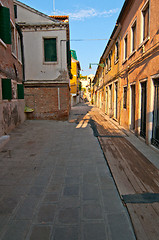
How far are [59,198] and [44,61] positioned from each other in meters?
10.3

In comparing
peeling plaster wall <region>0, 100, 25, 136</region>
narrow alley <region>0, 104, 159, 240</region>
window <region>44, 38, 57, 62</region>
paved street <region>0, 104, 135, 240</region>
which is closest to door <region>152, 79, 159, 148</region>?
narrow alley <region>0, 104, 159, 240</region>

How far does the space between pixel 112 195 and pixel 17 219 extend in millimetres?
1662

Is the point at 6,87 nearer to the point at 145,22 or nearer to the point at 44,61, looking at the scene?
the point at 44,61

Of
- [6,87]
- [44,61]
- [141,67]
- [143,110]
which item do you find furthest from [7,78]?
[143,110]

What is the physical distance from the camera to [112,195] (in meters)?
3.15

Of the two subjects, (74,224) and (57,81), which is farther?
(57,81)

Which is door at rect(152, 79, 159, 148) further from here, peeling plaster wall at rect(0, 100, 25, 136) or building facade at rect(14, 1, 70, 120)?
building facade at rect(14, 1, 70, 120)

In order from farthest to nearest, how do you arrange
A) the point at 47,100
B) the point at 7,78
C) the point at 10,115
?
the point at 47,100 → the point at 10,115 → the point at 7,78

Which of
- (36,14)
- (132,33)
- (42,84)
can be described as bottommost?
(42,84)

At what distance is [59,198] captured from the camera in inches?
121

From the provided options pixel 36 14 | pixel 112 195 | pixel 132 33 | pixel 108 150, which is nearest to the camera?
pixel 112 195

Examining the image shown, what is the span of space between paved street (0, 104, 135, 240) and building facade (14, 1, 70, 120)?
6606mm

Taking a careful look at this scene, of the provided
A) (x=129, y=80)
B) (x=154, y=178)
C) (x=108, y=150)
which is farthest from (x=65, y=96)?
(x=154, y=178)

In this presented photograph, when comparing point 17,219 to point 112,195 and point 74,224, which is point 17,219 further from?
point 112,195
